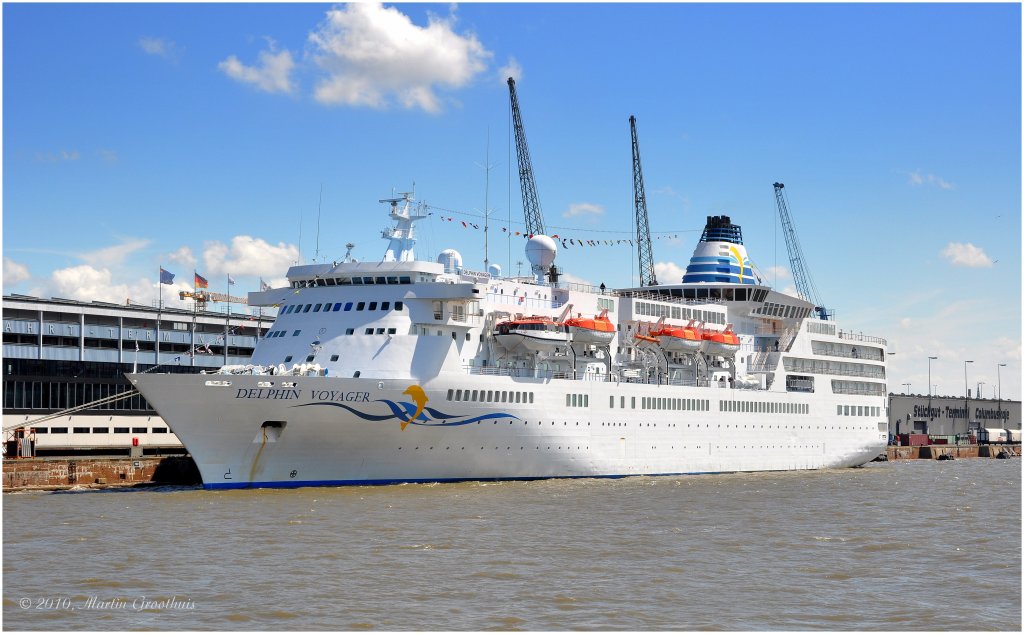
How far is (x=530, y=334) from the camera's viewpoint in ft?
140

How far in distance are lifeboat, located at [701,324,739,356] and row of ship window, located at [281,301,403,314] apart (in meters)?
16.8

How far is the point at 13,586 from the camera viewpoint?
20828 mm

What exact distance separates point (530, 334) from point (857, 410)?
25.8 m

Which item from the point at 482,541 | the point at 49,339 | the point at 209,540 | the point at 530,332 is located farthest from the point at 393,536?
the point at 49,339

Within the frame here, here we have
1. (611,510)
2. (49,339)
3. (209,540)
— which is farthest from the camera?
(49,339)

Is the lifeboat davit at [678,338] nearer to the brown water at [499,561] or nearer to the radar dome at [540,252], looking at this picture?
the radar dome at [540,252]

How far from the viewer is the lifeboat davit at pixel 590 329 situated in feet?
149

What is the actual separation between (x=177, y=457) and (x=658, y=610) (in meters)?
30.5

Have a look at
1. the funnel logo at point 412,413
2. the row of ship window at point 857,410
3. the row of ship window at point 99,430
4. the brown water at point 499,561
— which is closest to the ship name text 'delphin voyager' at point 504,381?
the funnel logo at point 412,413

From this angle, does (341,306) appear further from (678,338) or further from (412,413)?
(678,338)

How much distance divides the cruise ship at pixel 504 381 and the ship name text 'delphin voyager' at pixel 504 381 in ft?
0.19

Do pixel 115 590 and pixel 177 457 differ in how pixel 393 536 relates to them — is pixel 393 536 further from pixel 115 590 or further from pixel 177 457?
pixel 177 457

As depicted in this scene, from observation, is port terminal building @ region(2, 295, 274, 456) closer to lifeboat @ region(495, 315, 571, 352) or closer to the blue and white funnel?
lifeboat @ region(495, 315, 571, 352)

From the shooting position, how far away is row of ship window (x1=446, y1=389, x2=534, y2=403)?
39.8 m
